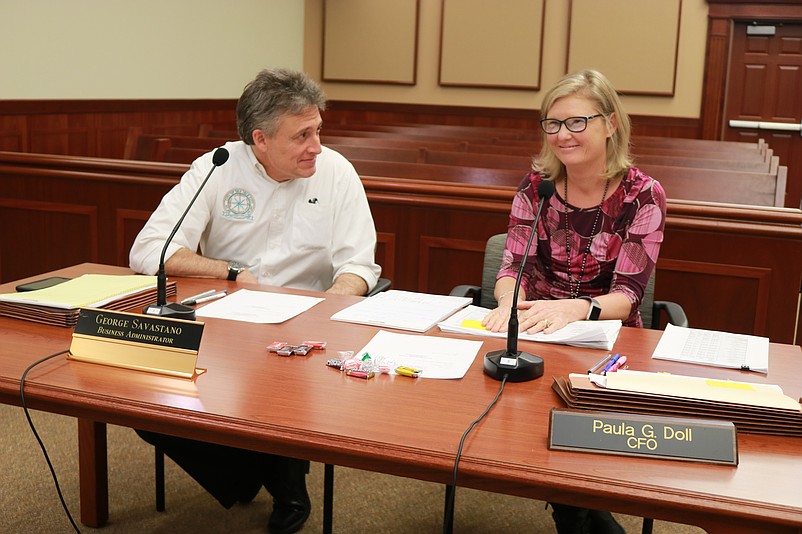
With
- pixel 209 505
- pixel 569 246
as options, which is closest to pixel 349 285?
pixel 569 246

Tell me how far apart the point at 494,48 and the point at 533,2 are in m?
0.58

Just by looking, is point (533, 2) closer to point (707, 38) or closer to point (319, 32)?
point (707, 38)

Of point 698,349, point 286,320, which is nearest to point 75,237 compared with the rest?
point 286,320

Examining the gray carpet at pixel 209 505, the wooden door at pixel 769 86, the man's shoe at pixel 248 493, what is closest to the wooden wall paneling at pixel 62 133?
the gray carpet at pixel 209 505

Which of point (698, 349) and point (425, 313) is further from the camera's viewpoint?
point (425, 313)

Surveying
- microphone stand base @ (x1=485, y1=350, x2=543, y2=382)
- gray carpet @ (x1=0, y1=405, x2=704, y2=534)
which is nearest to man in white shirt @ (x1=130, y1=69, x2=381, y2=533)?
gray carpet @ (x1=0, y1=405, x2=704, y2=534)

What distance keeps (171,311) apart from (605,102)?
1.22 meters

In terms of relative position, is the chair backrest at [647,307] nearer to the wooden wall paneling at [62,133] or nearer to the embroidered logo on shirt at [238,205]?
the embroidered logo on shirt at [238,205]

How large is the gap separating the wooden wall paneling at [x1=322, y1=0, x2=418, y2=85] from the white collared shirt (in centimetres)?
654

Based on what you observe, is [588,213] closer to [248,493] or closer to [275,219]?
[275,219]

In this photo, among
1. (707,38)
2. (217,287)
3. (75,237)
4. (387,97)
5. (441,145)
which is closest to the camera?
(217,287)

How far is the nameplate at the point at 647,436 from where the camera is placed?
1.18m

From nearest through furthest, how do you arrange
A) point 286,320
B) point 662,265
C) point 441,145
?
point 286,320
point 662,265
point 441,145

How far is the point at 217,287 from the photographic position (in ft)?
7.10
